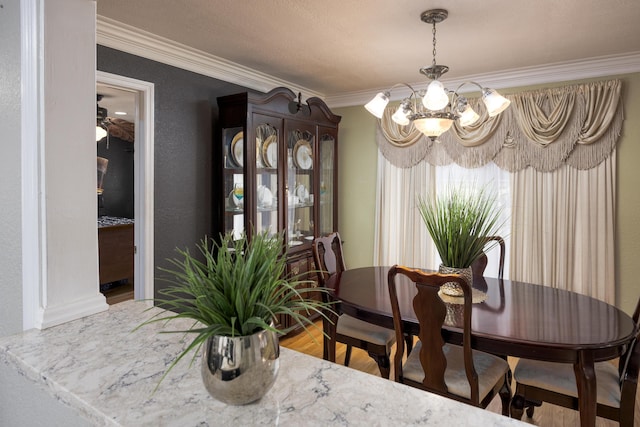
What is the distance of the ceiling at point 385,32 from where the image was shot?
2248mm

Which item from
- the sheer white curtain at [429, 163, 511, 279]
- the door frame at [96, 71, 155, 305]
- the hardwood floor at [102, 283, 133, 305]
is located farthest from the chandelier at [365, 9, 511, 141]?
the hardwood floor at [102, 283, 133, 305]

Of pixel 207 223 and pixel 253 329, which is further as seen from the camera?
pixel 207 223

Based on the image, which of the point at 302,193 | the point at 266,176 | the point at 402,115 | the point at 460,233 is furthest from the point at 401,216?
the point at 460,233

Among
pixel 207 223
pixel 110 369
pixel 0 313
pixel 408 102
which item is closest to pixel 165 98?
pixel 207 223

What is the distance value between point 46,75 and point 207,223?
220 centimetres

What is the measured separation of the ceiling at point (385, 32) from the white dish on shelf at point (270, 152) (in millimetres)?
625

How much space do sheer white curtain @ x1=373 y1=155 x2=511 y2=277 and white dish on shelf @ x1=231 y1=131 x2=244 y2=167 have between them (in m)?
1.70

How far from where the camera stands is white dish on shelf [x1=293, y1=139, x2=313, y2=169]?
3.77m

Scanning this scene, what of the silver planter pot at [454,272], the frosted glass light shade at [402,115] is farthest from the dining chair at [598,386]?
the frosted glass light shade at [402,115]

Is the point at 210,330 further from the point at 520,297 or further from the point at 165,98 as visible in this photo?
the point at 165,98

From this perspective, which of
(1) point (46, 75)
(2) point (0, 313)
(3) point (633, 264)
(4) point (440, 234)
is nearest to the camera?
(1) point (46, 75)

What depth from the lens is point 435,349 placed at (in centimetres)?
189

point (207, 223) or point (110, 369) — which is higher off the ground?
point (207, 223)

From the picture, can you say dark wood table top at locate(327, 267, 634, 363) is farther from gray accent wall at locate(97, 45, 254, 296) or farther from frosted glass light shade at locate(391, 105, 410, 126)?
gray accent wall at locate(97, 45, 254, 296)
